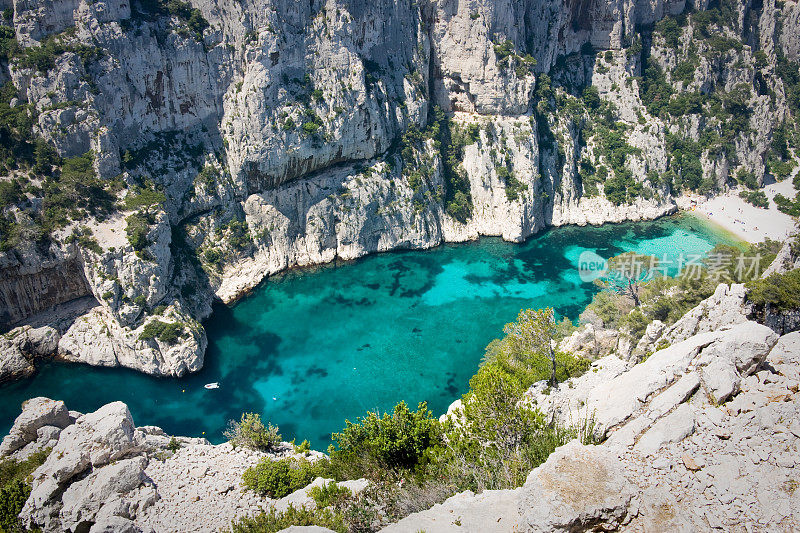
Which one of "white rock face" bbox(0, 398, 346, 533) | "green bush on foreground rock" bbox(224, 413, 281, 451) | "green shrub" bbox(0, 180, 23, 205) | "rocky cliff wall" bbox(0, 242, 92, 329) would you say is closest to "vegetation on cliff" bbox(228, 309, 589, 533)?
"white rock face" bbox(0, 398, 346, 533)

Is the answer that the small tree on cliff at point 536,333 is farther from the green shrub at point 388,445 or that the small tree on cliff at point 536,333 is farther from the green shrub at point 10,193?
the green shrub at point 10,193

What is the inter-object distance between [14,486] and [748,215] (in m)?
66.7

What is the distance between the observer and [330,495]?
17250mm

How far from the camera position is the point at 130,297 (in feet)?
124

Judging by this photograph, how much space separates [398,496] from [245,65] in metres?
42.1

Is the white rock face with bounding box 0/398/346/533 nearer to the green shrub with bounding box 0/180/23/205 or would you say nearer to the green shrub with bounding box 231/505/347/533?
the green shrub with bounding box 231/505/347/533

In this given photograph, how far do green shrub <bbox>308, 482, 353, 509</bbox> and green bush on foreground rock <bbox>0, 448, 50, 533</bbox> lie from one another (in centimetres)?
1098

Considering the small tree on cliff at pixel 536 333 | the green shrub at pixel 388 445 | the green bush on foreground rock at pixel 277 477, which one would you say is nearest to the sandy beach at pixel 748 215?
the small tree on cliff at pixel 536 333

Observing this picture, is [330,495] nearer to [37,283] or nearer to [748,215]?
[37,283]

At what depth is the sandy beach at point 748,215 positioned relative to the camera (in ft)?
173

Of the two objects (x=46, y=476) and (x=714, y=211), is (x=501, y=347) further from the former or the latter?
(x=714, y=211)

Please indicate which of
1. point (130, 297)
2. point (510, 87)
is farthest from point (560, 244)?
point (130, 297)

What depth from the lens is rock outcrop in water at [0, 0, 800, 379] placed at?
38.6 metres

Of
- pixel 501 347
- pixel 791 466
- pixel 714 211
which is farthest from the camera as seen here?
pixel 714 211
